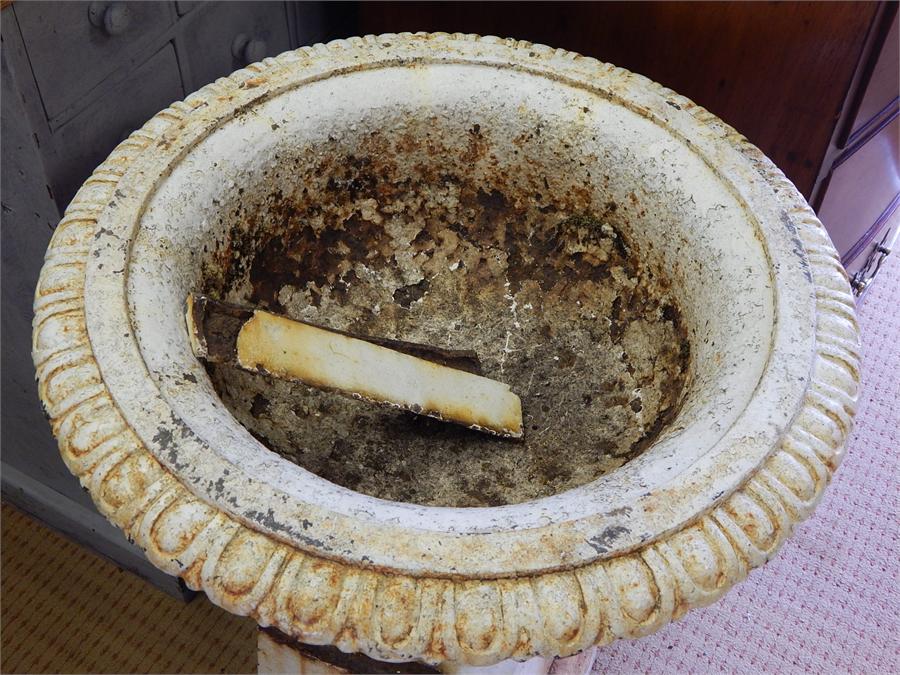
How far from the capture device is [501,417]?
0.86m

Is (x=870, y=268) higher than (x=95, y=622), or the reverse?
(x=870, y=268)

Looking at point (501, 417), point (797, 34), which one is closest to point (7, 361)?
point (501, 417)

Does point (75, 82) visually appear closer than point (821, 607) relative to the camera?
Yes

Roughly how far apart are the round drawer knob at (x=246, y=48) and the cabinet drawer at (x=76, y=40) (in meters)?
0.17

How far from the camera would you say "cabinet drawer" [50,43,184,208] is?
98 centimetres

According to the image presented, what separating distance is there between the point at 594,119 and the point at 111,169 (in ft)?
1.60

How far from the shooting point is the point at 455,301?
101 cm

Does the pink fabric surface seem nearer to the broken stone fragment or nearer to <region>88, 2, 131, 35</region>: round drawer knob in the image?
the broken stone fragment

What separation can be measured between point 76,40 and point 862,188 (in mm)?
1250

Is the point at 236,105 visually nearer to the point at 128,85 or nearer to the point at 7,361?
the point at 128,85

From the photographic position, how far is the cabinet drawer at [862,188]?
1.40 meters

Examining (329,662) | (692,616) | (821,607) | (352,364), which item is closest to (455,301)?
(352,364)

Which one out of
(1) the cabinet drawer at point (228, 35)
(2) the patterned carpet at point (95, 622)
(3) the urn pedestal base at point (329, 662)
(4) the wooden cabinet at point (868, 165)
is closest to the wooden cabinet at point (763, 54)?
(4) the wooden cabinet at point (868, 165)

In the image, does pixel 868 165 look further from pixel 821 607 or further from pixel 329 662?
pixel 329 662
